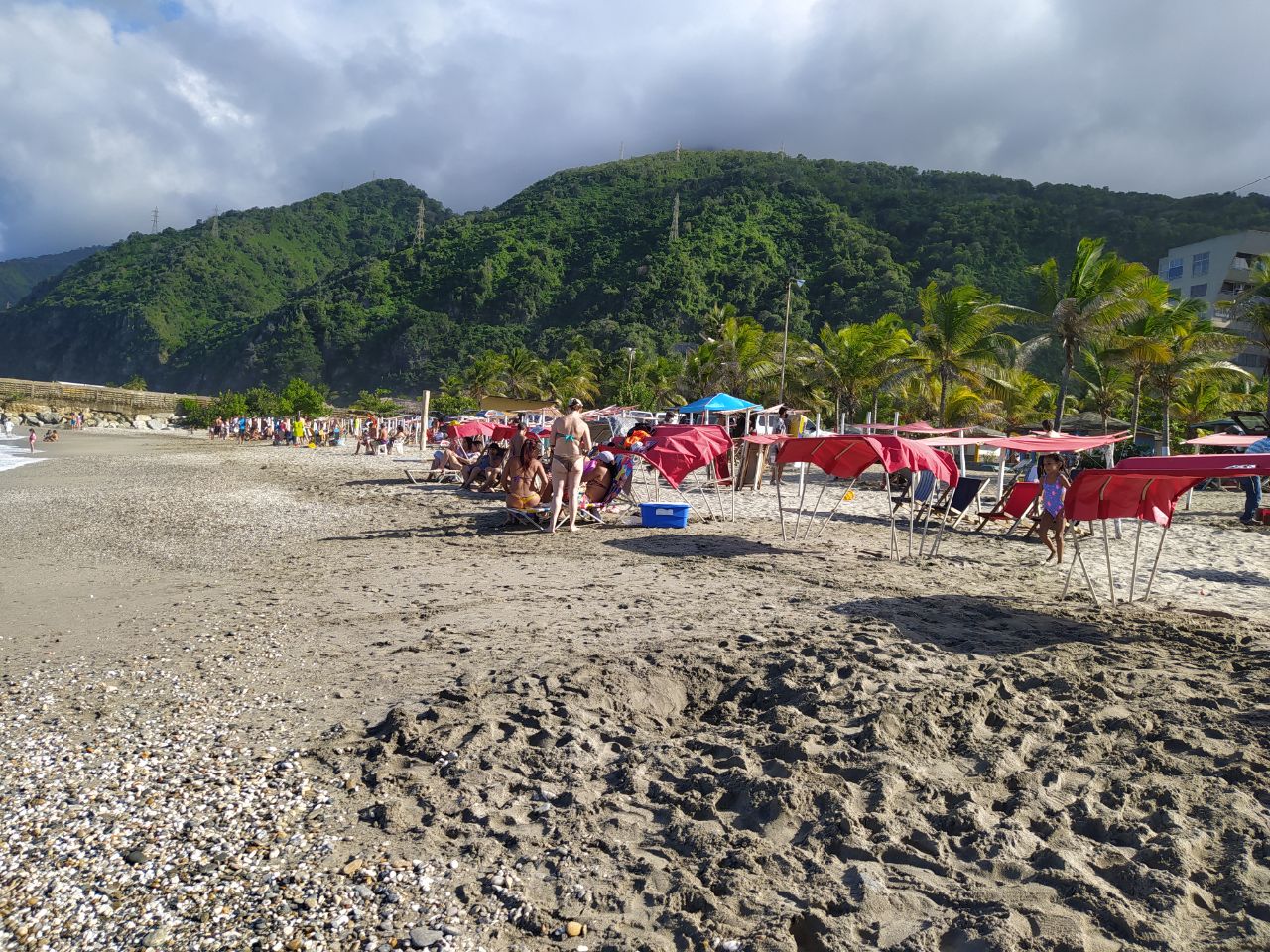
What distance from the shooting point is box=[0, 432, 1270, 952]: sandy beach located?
274 centimetres

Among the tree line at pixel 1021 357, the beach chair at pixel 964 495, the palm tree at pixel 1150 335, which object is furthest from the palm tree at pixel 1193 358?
the beach chair at pixel 964 495

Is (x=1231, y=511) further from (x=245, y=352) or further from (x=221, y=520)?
(x=245, y=352)

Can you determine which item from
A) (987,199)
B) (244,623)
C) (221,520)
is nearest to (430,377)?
(987,199)

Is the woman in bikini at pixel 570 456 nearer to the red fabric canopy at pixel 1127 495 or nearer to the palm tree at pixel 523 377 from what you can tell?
the red fabric canopy at pixel 1127 495

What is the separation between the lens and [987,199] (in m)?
85.2

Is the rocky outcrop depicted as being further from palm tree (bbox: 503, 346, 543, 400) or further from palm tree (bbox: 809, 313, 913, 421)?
palm tree (bbox: 809, 313, 913, 421)

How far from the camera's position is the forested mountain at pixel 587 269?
76062mm

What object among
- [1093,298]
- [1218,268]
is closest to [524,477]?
[1093,298]

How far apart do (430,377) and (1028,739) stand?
96160mm

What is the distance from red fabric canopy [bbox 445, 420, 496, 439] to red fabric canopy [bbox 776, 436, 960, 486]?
9706 millimetres

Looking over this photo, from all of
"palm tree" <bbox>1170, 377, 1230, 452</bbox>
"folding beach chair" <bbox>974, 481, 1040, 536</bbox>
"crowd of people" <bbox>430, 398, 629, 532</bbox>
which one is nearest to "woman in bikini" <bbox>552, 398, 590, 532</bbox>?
"crowd of people" <bbox>430, 398, 629, 532</bbox>

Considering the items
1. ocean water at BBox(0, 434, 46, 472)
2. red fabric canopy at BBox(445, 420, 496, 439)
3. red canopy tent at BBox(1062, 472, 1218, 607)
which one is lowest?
ocean water at BBox(0, 434, 46, 472)

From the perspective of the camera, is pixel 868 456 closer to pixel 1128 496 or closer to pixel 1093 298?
pixel 1128 496

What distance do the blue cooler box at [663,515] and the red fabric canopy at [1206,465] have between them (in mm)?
6234
